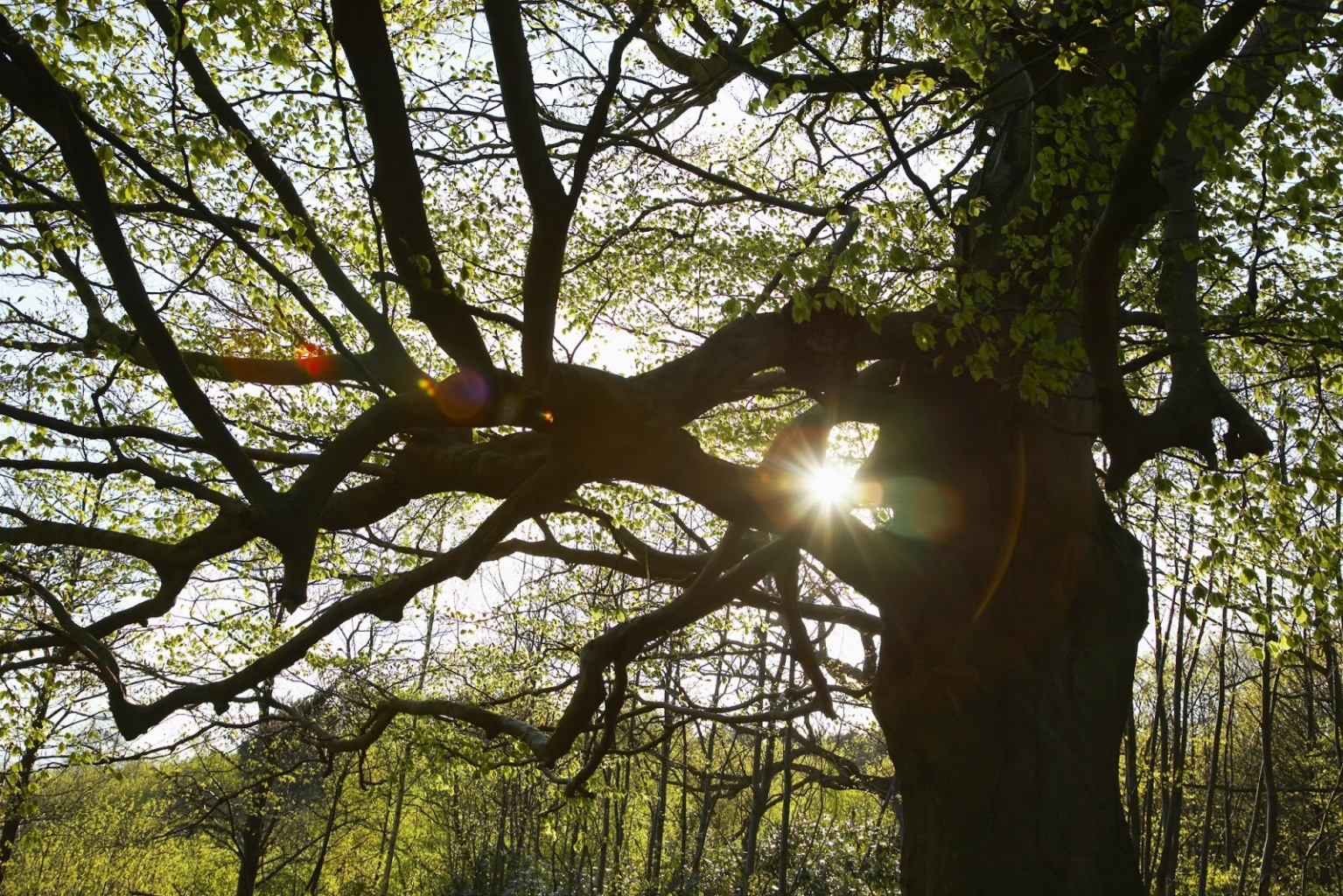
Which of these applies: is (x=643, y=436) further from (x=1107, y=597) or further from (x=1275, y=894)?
(x=1275, y=894)

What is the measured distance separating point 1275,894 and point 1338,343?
43.2 feet

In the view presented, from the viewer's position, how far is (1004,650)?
14.8 ft

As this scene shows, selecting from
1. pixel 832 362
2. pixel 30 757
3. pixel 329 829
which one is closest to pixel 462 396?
pixel 832 362

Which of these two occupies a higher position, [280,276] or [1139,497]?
[1139,497]

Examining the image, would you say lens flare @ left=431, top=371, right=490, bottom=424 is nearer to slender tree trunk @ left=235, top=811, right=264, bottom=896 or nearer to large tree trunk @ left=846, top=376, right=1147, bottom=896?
large tree trunk @ left=846, top=376, right=1147, bottom=896

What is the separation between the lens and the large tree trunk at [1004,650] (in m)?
4.15

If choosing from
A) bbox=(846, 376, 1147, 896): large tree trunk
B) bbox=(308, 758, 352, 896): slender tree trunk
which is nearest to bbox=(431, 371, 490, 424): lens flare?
bbox=(846, 376, 1147, 896): large tree trunk

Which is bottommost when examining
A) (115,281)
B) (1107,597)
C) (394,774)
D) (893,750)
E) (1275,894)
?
(1275,894)

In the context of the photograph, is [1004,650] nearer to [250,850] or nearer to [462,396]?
[462,396]

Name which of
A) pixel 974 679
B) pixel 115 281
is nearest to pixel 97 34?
pixel 115 281

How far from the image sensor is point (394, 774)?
7.30 meters

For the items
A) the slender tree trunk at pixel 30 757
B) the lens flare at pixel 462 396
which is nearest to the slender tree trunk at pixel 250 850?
the slender tree trunk at pixel 30 757

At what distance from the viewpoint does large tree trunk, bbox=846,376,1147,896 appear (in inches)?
163

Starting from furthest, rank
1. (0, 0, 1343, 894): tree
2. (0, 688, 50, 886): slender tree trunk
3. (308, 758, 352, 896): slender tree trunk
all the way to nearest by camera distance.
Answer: (308, 758, 352, 896): slender tree trunk, (0, 688, 50, 886): slender tree trunk, (0, 0, 1343, 894): tree
